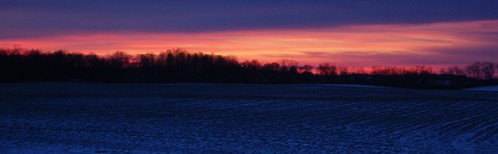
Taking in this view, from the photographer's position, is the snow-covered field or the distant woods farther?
the distant woods

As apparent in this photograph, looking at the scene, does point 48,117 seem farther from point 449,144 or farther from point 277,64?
point 277,64

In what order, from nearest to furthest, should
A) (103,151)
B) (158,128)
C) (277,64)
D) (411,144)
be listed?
(103,151)
(411,144)
(158,128)
(277,64)

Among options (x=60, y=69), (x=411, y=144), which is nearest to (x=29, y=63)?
(x=60, y=69)

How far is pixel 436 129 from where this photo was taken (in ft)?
74.4

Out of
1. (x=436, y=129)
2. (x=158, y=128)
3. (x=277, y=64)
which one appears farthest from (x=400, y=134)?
(x=277, y=64)

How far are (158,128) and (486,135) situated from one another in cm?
1293

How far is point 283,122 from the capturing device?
25.5 meters

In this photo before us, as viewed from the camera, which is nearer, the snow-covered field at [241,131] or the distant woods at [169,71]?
the snow-covered field at [241,131]

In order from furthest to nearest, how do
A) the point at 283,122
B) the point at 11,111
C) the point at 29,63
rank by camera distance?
the point at 29,63, the point at 11,111, the point at 283,122

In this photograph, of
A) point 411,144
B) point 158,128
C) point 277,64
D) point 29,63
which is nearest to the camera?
point 411,144

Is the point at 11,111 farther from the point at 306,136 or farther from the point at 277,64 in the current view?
the point at 277,64

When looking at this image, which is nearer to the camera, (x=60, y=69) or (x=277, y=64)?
(x=60, y=69)

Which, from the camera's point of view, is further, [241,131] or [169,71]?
[169,71]

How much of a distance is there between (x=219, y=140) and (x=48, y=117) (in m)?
11.7
